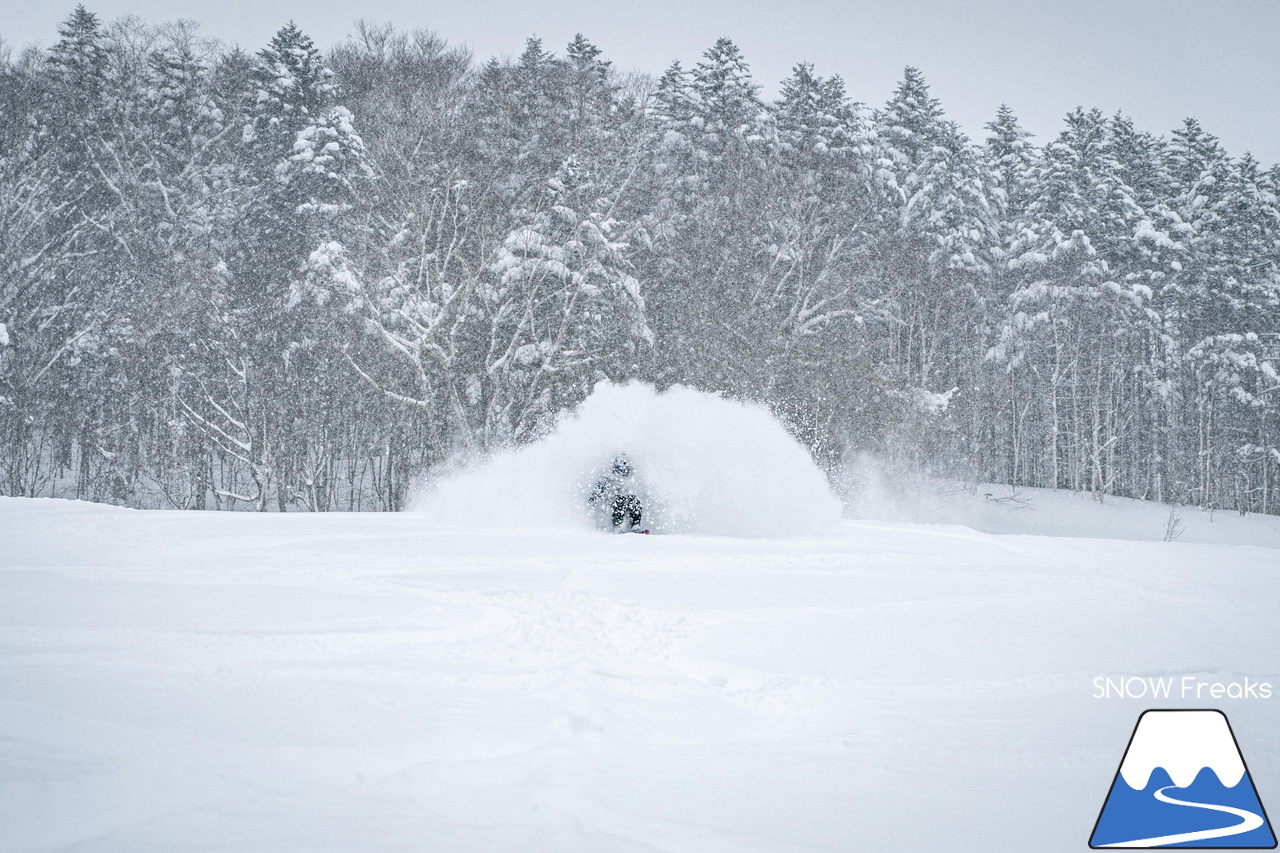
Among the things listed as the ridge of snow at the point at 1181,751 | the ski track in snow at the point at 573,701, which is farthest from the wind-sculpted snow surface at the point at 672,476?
the ridge of snow at the point at 1181,751

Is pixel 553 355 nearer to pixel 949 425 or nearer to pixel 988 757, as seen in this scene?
pixel 949 425

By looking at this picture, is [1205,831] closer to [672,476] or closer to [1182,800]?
[1182,800]

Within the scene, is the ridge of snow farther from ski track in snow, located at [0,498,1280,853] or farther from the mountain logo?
ski track in snow, located at [0,498,1280,853]

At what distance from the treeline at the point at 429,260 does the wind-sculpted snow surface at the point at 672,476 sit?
8453mm

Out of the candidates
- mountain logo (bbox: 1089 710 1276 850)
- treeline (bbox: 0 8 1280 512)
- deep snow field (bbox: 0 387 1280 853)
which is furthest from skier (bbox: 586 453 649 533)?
mountain logo (bbox: 1089 710 1276 850)

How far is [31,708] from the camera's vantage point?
4.78m

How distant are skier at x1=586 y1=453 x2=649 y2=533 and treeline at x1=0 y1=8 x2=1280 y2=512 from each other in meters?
10.1

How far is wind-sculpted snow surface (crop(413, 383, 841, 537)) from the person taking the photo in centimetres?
1584

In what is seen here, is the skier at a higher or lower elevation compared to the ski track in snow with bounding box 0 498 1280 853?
higher

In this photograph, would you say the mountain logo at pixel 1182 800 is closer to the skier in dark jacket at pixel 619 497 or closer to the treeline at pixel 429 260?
the skier in dark jacket at pixel 619 497

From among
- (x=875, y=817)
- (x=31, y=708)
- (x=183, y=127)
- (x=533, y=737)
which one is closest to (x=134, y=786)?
(x=31, y=708)

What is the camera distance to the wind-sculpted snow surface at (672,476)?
52.0 ft

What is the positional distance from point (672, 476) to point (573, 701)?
1089 cm

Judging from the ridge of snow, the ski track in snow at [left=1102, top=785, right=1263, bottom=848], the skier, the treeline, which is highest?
the treeline
